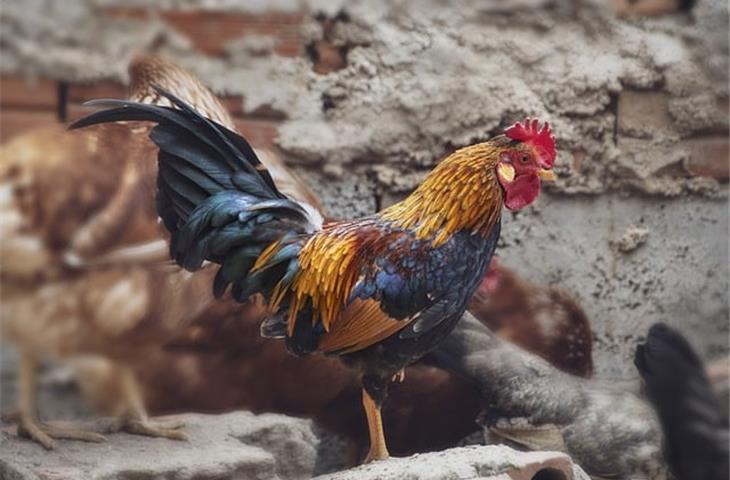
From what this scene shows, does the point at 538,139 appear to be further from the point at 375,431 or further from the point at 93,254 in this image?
the point at 93,254

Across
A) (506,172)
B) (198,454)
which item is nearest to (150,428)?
(198,454)

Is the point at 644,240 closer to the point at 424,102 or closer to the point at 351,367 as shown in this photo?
the point at 424,102

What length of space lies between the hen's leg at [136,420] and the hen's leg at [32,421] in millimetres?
78

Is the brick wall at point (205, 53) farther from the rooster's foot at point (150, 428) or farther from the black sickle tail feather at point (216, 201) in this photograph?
the rooster's foot at point (150, 428)

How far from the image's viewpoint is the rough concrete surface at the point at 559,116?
106 inches

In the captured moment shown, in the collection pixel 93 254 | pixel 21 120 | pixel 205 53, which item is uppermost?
pixel 205 53

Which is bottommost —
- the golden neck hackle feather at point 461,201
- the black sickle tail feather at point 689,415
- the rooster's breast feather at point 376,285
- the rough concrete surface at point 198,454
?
the rough concrete surface at point 198,454

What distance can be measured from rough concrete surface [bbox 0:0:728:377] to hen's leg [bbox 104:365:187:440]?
55cm

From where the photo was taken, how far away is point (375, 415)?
2.41 m

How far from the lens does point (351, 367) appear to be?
2.39 m

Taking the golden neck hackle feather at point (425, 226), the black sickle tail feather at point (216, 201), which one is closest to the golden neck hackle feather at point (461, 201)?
the golden neck hackle feather at point (425, 226)

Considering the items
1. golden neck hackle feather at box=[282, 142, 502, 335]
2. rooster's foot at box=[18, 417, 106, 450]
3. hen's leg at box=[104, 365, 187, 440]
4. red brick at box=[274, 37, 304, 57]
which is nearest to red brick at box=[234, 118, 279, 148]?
red brick at box=[274, 37, 304, 57]

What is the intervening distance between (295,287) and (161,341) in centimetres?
42

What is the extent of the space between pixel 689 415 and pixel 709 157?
Result: 0.93m
